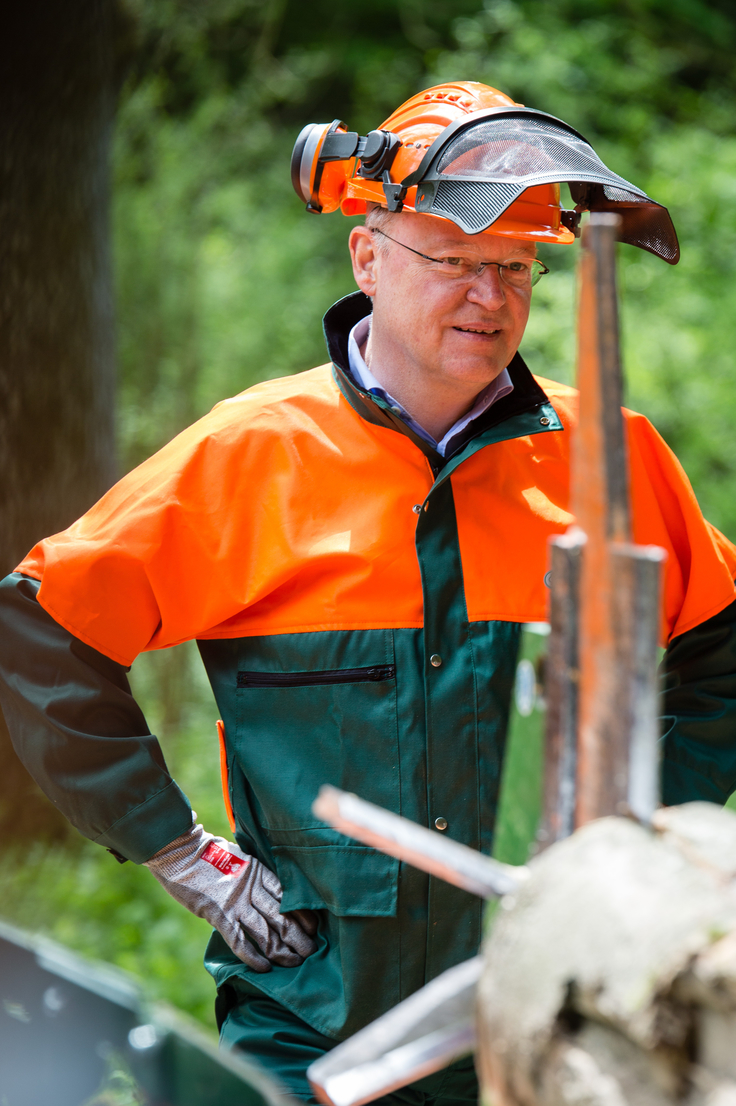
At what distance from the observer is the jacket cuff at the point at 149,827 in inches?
73.2

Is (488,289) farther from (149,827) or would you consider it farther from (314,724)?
(149,827)

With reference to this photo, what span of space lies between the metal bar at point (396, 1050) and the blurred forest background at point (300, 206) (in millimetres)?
4121

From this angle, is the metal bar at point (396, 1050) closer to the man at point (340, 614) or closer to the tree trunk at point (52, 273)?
the man at point (340, 614)

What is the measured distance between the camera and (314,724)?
72.8 inches

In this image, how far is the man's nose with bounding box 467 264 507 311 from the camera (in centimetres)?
189

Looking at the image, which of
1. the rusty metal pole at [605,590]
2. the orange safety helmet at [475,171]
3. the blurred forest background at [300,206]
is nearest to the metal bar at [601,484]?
the rusty metal pole at [605,590]

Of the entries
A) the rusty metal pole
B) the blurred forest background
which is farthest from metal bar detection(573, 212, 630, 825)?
the blurred forest background

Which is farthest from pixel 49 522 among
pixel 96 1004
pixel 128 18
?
pixel 96 1004

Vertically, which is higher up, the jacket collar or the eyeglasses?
the eyeglasses

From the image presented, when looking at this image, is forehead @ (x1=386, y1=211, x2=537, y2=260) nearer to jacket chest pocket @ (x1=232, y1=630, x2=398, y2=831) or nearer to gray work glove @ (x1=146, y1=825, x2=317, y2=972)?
jacket chest pocket @ (x1=232, y1=630, x2=398, y2=831)

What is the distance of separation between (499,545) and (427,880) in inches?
24.2

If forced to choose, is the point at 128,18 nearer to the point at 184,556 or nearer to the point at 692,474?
the point at 184,556

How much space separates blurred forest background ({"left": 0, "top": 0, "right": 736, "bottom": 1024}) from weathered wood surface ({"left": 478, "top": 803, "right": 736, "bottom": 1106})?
4.20m

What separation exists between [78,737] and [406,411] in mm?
874
